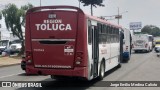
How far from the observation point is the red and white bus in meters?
14.0

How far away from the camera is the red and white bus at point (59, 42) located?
1403cm

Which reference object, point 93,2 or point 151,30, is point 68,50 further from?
point 151,30

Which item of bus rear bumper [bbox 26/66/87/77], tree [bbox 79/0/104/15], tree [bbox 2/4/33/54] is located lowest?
bus rear bumper [bbox 26/66/87/77]

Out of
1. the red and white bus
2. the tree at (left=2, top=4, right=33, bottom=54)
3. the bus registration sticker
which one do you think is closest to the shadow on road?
the red and white bus

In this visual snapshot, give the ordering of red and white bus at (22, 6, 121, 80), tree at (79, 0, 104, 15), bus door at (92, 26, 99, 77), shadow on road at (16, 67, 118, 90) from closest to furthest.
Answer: red and white bus at (22, 6, 121, 80)
shadow on road at (16, 67, 118, 90)
bus door at (92, 26, 99, 77)
tree at (79, 0, 104, 15)

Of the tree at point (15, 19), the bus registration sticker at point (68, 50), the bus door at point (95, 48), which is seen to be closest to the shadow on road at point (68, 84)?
the bus door at point (95, 48)

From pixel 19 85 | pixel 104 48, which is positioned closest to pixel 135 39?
pixel 104 48

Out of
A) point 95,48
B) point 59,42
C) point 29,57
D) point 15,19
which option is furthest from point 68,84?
point 15,19

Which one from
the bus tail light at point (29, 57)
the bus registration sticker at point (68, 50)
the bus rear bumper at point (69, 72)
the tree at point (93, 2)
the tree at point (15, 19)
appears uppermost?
the tree at point (93, 2)

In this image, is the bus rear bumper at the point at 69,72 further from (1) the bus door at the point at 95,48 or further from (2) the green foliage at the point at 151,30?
(2) the green foliage at the point at 151,30

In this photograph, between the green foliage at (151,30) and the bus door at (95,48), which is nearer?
the bus door at (95,48)

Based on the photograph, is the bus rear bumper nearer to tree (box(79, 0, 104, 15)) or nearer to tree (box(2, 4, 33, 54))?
tree (box(2, 4, 33, 54))

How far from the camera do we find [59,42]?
46.6 ft

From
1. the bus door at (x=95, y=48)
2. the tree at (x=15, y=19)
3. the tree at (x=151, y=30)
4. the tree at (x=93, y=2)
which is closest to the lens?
the bus door at (x=95, y=48)
